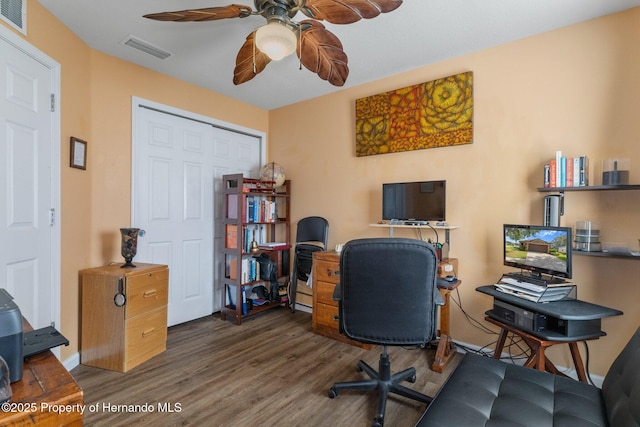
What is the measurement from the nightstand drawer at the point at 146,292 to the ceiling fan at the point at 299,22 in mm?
1828

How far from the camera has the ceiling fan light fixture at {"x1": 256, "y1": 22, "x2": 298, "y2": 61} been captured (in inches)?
58.3

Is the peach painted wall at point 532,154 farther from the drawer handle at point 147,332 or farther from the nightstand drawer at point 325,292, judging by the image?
the drawer handle at point 147,332

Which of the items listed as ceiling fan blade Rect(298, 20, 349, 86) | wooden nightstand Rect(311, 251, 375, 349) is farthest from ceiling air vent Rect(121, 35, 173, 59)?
wooden nightstand Rect(311, 251, 375, 349)

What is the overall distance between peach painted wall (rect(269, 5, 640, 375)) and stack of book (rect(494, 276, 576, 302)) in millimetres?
379

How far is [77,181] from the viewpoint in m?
2.37

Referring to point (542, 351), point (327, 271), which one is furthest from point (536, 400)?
point (327, 271)

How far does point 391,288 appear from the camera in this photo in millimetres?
1691

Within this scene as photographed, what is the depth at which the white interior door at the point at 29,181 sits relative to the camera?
1769 millimetres

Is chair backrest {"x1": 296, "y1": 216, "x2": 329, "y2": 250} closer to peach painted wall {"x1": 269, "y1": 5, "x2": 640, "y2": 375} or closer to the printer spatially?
peach painted wall {"x1": 269, "y1": 5, "x2": 640, "y2": 375}

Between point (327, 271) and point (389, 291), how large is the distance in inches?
50.0

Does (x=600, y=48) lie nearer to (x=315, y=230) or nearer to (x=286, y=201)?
(x=315, y=230)

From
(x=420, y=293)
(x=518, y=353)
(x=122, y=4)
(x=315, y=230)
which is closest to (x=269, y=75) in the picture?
(x=122, y=4)

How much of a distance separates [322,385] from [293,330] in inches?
40.5

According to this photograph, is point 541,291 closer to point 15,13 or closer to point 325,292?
point 325,292
